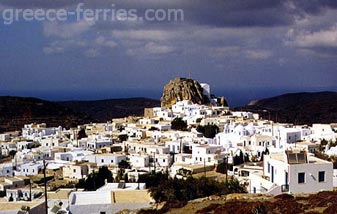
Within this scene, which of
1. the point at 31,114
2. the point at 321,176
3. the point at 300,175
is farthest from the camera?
the point at 31,114

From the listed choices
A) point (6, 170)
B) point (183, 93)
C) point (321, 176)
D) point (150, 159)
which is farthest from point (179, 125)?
point (321, 176)

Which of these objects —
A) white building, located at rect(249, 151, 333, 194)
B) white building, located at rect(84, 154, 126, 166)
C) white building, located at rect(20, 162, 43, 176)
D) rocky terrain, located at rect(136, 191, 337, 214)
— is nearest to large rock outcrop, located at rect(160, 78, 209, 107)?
white building, located at rect(84, 154, 126, 166)

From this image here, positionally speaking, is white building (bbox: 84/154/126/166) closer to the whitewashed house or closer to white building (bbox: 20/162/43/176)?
white building (bbox: 20/162/43/176)

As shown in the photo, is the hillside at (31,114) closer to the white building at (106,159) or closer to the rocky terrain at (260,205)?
the white building at (106,159)

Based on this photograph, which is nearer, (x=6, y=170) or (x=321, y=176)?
(x=321, y=176)

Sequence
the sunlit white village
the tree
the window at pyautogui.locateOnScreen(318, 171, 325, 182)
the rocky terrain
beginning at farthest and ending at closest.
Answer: the tree → the sunlit white village → the window at pyautogui.locateOnScreen(318, 171, 325, 182) → the rocky terrain

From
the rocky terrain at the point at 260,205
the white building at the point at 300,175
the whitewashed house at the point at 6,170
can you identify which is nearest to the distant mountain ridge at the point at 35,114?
the whitewashed house at the point at 6,170

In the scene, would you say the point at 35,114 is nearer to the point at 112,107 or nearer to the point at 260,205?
the point at 112,107
